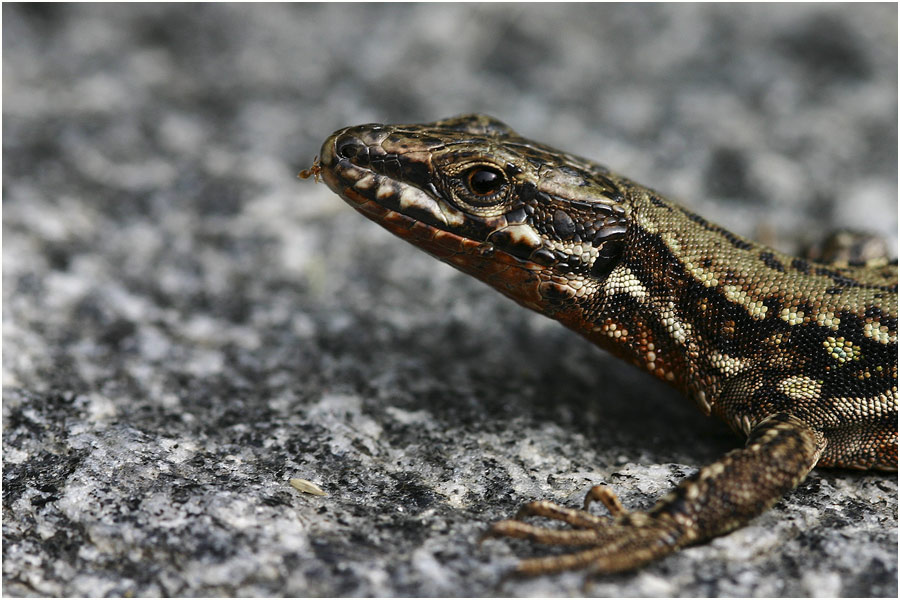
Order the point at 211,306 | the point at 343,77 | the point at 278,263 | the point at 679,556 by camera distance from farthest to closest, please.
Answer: the point at 343,77
the point at 278,263
the point at 211,306
the point at 679,556

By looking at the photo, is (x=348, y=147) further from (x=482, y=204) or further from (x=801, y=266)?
(x=801, y=266)

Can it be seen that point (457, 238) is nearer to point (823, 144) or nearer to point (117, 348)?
point (117, 348)

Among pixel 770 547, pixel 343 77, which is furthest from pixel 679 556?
pixel 343 77

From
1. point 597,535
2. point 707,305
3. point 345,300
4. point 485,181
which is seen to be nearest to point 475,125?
point 485,181

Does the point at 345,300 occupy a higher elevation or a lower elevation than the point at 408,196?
lower

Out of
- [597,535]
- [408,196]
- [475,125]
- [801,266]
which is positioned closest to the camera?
[597,535]

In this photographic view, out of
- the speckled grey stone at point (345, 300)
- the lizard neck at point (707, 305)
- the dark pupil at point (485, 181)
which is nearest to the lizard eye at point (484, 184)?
the dark pupil at point (485, 181)

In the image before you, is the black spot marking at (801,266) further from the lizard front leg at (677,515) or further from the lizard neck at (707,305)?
the lizard front leg at (677,515)
